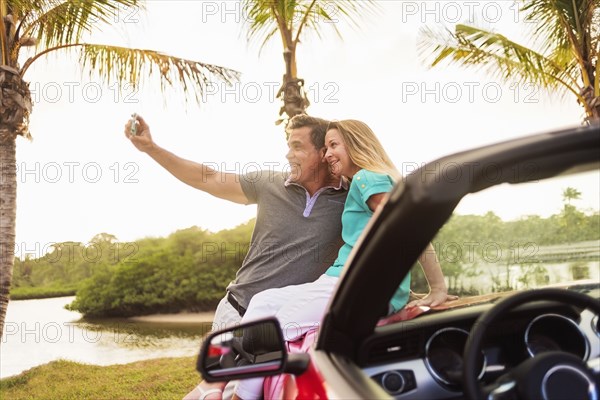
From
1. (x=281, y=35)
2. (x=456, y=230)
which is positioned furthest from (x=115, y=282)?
(x=456, y=230)

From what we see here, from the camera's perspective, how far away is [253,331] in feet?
8.20

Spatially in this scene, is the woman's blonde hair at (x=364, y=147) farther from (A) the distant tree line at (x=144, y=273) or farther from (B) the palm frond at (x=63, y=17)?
(A) the distant tree line at (x=144, y=273)

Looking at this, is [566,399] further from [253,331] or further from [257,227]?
[257,227]

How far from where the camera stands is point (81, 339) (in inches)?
605

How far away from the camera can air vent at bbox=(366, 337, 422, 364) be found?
4.86 feet

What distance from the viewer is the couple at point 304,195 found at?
315cm

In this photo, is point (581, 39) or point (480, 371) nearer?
point (480, 371)

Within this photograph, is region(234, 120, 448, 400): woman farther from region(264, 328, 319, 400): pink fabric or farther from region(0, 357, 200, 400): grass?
region(0, 357, 200, 400): grass

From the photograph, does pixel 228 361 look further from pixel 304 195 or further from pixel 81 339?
pixel 81 339

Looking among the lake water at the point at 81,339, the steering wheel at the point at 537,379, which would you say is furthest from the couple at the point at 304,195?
the lake water at the point at 81,339

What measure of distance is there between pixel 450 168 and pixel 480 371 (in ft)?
1.80

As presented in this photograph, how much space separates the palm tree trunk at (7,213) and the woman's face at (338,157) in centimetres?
813

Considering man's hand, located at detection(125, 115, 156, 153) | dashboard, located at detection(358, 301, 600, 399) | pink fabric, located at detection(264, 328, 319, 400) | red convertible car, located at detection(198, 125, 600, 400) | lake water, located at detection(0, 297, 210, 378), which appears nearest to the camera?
red convertible car, located at detection(198, 125, 600, 400)

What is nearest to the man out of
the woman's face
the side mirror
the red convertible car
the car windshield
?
the woman's face
